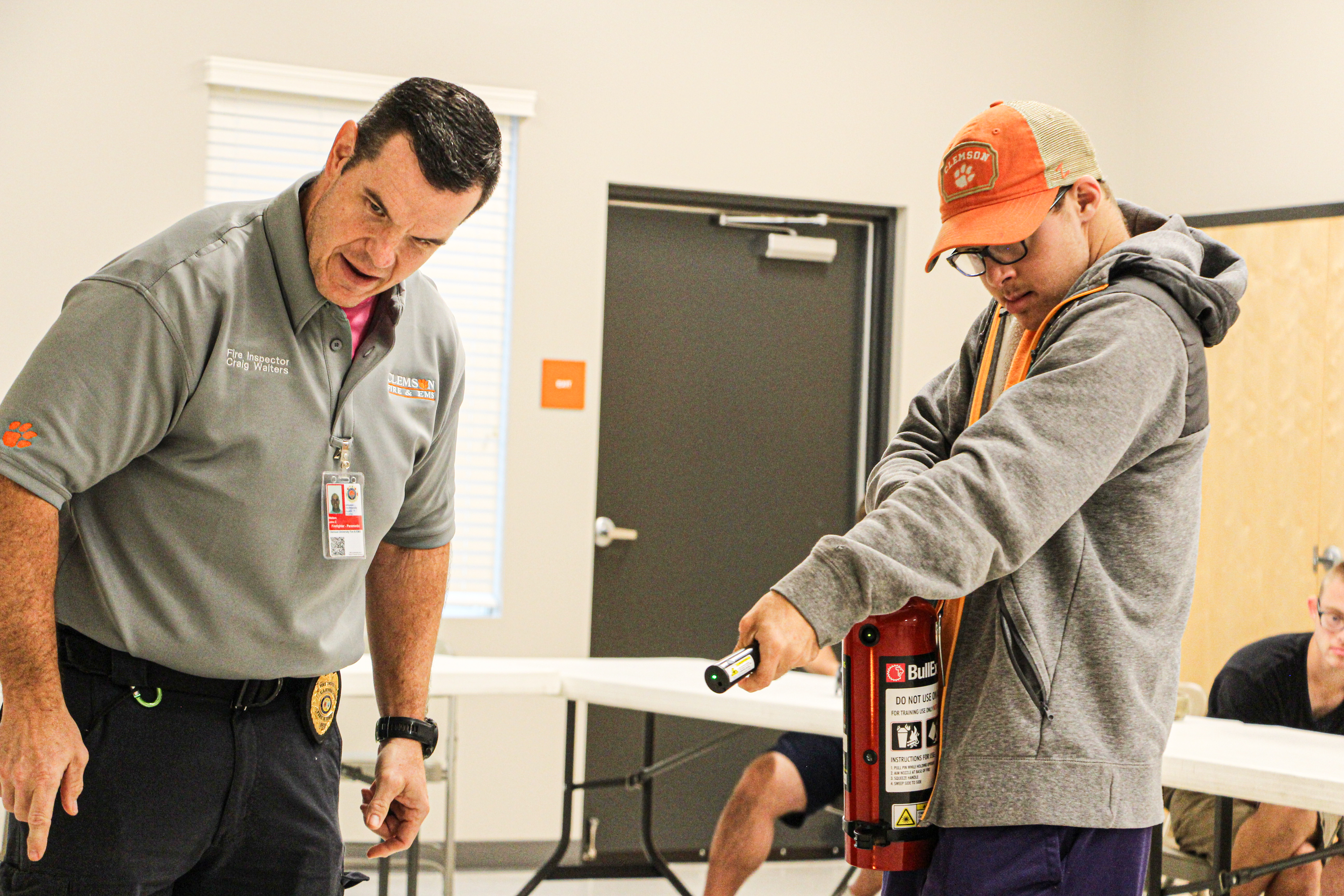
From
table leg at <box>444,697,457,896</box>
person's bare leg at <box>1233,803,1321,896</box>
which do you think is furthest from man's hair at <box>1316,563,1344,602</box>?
table leg at <box>444,697,457,896</box>

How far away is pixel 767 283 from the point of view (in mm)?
4770

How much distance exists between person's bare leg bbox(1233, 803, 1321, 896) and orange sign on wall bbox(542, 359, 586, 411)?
255 cm

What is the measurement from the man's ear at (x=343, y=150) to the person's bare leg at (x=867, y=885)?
8.93 feet

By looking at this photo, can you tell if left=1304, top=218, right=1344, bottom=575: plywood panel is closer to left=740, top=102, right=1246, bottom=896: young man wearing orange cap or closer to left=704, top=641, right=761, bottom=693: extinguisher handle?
left=740, top=102, right=1246, bottom=896: young man wearing orange cap

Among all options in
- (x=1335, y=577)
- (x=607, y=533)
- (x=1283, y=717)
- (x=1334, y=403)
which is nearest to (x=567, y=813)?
(x=607, y=533)

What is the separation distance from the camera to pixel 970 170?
1.36 meters

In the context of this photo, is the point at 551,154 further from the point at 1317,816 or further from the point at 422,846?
the point at 1317,816

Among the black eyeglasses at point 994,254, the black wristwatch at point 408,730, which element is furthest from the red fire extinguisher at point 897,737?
the black wristwatch at point 408,730

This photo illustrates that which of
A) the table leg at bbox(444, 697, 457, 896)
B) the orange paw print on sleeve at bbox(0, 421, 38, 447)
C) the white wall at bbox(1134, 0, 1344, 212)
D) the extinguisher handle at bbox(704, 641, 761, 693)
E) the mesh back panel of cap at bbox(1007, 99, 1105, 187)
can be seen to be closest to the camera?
the extinguisher handle at bbox(704, 641, 761, 693)

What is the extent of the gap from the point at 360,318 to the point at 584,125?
3080mm

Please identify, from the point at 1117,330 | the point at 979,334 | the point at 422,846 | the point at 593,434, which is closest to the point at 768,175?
the point at 593,434

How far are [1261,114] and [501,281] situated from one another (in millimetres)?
2968

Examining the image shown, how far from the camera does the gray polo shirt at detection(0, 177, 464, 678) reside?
1268mm

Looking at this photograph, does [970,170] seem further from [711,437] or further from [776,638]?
[711,437]
